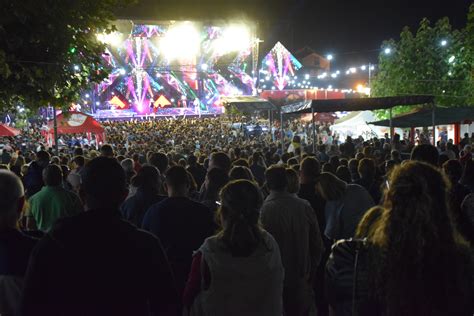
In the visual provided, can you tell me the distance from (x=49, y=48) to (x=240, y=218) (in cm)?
567

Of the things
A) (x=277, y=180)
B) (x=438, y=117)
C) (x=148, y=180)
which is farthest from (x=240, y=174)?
(x=438, y=117)

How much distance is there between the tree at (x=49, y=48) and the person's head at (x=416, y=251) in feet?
18.6

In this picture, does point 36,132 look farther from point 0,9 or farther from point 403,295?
point 403,295

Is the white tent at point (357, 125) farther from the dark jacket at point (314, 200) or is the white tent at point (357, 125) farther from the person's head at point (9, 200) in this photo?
the person's head at point (9, 200)

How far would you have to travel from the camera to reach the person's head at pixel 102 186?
2473 millimetres

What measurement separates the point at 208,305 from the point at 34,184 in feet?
18.8

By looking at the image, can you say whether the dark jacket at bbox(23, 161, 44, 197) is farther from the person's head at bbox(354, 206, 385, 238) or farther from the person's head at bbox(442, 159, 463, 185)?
the person's head at bbox(354, 206, 385, 238)

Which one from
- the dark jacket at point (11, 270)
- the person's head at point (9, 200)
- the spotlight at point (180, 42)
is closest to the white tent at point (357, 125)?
the person's head at point (9, 200)

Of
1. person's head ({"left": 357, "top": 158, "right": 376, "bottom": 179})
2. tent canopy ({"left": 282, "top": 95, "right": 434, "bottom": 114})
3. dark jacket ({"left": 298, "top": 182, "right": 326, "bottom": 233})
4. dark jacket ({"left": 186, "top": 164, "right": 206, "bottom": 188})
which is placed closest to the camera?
dark jacket ({"left": 298, "top": 182, "right": 326, "bottom": 233})

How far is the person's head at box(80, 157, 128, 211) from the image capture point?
97.3 inches

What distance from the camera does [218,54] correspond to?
182ft

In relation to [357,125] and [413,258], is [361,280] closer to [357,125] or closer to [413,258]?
[413,258]

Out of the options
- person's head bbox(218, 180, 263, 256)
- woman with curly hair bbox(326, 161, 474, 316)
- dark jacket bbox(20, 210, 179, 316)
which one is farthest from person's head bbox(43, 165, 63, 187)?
woman with curly hair bbox(326, 161, 474, 316)

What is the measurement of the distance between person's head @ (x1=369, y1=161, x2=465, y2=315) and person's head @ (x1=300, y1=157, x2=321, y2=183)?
11.3ft
